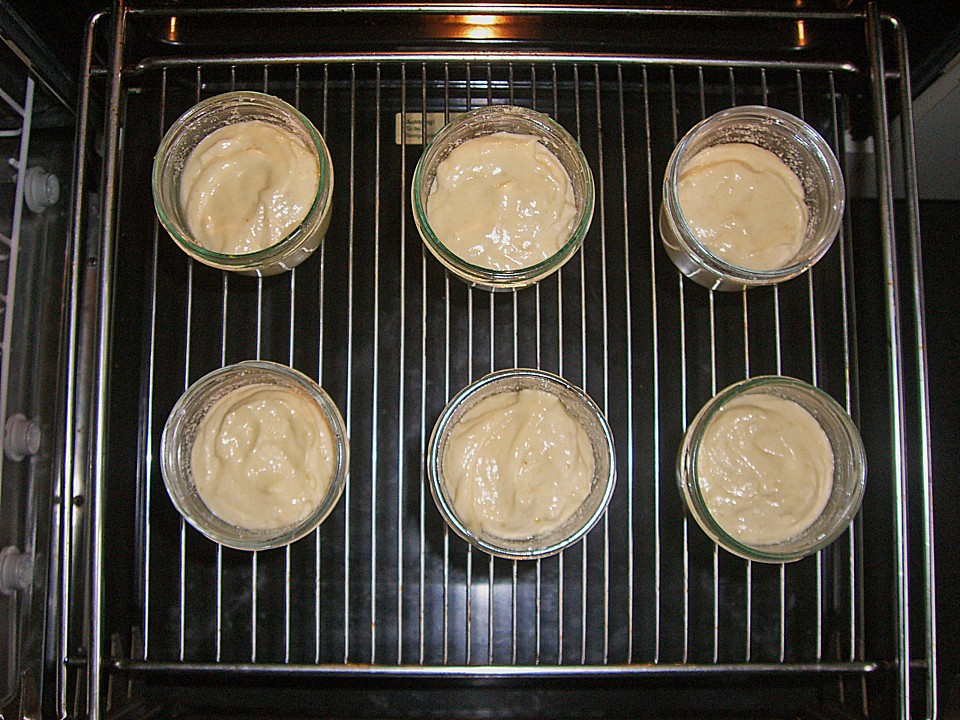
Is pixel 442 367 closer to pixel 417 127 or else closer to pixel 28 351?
pixel 417 127

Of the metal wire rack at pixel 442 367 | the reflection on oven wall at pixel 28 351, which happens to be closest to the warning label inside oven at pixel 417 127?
the metal wire rack at pixel 442 367

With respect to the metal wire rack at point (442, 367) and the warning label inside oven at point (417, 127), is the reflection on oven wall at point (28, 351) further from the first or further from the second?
the warning label inside oven at point (417, 127)

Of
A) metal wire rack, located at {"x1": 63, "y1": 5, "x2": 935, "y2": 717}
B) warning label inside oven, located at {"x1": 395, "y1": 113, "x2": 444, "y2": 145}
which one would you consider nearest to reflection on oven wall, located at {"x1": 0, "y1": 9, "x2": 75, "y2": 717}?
metal wire rack, located at {"x1": 63, "y1": 5, "x2": 935, "y2": 717}

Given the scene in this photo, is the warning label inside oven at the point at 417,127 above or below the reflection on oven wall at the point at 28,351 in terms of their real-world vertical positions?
above

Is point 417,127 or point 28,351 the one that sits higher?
point 417,127

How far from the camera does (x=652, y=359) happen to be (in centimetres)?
78

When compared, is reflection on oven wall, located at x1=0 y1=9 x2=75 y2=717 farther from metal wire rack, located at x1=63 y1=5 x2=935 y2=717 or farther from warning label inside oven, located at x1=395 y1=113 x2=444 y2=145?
warning label inside oven, located at x1=395 y1=113 x2=444 y2=145

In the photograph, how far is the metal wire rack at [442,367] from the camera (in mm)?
753

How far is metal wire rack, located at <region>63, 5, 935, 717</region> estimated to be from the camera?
0.75 metres

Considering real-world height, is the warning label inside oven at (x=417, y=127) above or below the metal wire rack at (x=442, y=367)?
above

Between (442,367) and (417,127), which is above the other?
(417,127)

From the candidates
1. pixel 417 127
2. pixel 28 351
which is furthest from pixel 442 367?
pixel 28 351

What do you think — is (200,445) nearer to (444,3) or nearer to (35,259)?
(35,259)

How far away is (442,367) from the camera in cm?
78
